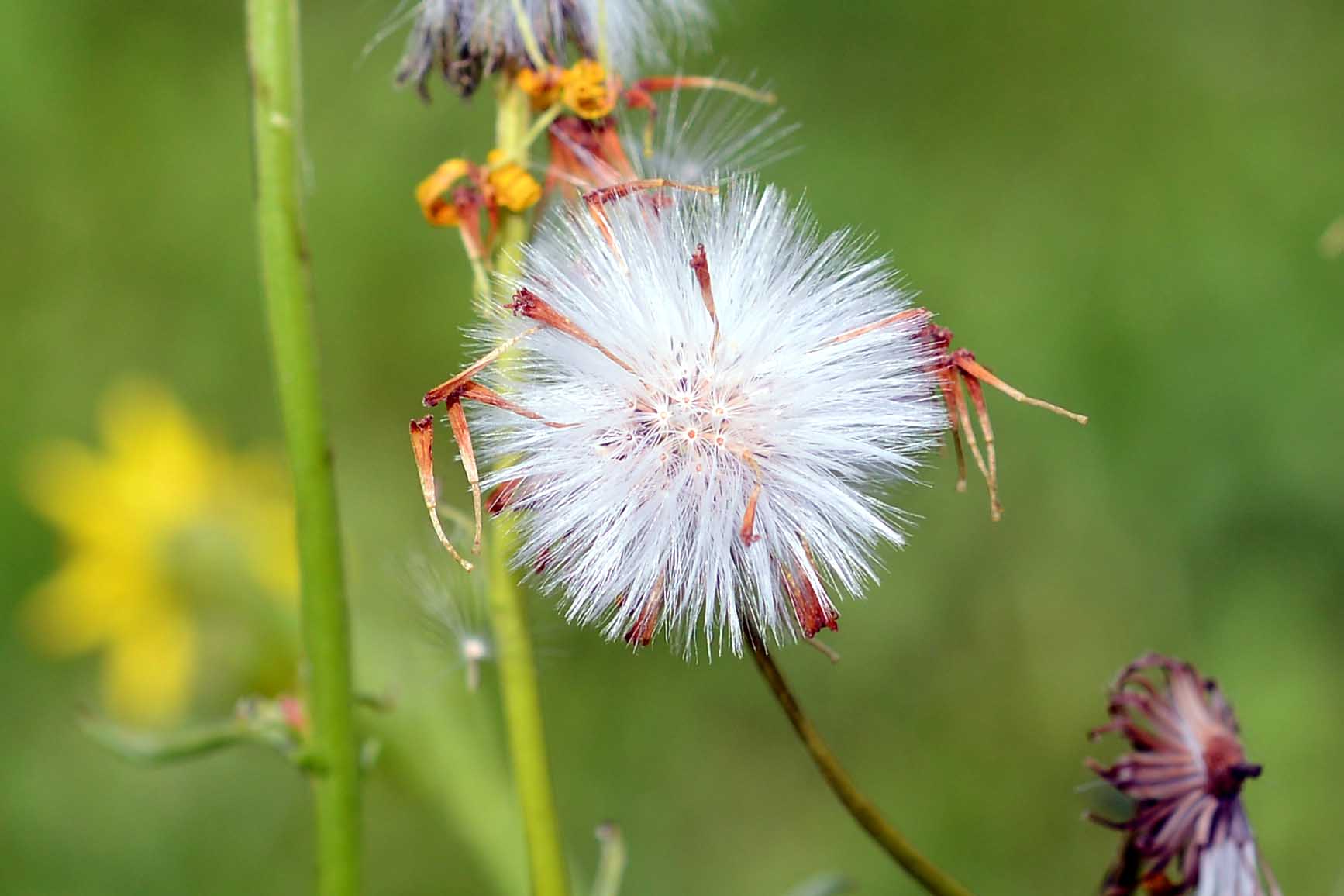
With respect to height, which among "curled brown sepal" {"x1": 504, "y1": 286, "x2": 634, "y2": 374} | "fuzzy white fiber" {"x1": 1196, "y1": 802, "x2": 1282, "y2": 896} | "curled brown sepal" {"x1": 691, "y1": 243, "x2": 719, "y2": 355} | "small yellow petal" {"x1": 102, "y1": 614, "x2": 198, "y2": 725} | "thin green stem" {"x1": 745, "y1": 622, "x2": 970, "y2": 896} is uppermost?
"small yellow petal" {"x1": 102, "y1": 614, "x2": 198, "y2": 725}

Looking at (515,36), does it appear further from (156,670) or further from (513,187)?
(156,670)

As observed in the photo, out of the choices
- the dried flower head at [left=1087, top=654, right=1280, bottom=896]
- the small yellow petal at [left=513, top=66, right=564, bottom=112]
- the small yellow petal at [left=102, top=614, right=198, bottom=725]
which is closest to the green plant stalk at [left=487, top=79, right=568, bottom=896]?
the small yellow petal at [left=513, top=66, right=564, bottom=112]

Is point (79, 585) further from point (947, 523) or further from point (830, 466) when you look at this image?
point (830, 466)

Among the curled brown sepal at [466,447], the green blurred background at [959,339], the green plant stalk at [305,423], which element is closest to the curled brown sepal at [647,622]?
the curled brown sepal at [466,447]

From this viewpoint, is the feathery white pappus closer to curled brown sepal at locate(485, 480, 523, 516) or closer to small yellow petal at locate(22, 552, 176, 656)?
curled brown sepal at locate(485, 480, 523, 516)

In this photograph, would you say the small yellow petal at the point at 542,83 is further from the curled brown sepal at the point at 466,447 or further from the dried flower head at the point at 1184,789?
the dried flower head at the point at 1184,789

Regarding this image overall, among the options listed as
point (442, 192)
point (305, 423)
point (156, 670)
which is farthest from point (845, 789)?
point (156, 670)
